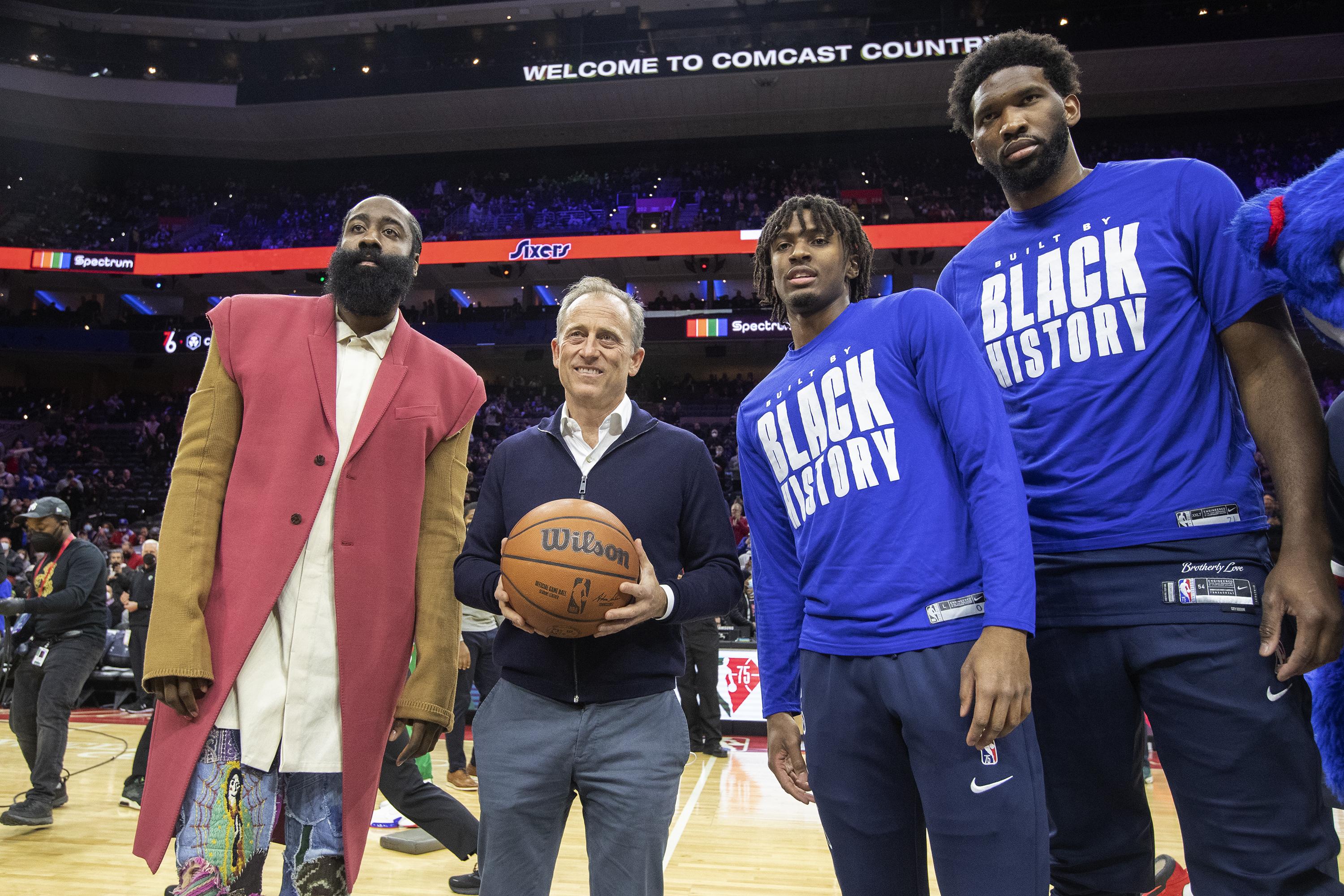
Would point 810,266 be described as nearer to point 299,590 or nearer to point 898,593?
point 898,593

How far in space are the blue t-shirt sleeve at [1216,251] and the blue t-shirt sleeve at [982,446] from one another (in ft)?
1.40

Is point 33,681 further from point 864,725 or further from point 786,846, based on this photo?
point 864,725

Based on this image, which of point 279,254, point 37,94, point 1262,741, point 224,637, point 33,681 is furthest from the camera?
point 37,94

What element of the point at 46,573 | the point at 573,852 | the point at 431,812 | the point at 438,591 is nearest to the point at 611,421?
the point at 438,591

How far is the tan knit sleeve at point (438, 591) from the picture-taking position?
200cm

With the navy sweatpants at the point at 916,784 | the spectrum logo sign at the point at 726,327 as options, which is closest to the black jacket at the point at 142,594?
the navy sweatpants at the point at 916,784

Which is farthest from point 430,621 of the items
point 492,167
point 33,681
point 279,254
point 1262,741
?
point 492,167

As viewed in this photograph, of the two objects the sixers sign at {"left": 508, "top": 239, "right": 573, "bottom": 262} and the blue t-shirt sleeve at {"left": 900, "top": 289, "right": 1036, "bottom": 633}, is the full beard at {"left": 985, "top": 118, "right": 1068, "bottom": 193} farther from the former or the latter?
the sixers sign at {"left": 508, "top": 239, "right": 573, "bottom": 262}

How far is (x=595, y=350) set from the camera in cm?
212

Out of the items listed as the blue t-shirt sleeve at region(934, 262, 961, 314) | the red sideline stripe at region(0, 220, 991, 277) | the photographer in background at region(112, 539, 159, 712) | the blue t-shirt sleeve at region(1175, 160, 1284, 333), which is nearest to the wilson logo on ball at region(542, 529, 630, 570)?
the blue t-shirt sleeve at region(934, 262, 961, 314)

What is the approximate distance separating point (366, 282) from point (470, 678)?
4459mm

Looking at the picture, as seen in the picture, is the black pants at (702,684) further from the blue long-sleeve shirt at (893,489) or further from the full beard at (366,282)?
the full beard at (366,282)

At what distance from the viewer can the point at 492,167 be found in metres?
24.1

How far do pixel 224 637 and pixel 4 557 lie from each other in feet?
34.0
